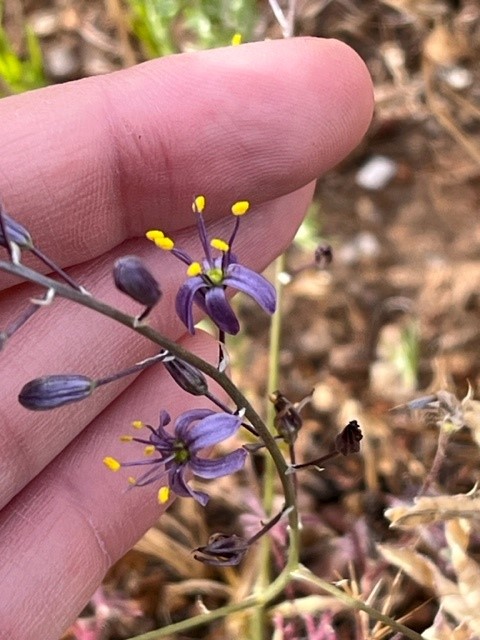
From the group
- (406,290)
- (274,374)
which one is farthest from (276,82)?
(406,290)

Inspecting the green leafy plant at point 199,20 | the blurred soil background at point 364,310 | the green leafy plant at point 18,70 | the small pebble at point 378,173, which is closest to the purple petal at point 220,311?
the blurred soil background at point 364,310

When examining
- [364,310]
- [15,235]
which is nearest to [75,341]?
[15,235]

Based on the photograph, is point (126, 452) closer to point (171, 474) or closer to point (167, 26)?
point (171, 474)

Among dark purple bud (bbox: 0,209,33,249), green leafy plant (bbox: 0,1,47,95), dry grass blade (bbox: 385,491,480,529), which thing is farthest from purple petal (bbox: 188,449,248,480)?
green leafy plant (bbox: 0,1,47,95)

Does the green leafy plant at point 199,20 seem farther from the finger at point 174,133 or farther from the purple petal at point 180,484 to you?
the purple petal at point 180,484

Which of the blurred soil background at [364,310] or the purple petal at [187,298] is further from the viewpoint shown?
the blurred soil background at [364,310]

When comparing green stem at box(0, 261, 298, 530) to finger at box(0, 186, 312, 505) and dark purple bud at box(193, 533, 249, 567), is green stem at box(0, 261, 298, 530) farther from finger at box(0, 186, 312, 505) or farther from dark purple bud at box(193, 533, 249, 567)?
finger at box(0, 186, 312, 505)

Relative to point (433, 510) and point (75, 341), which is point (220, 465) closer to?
point (433, 510)
